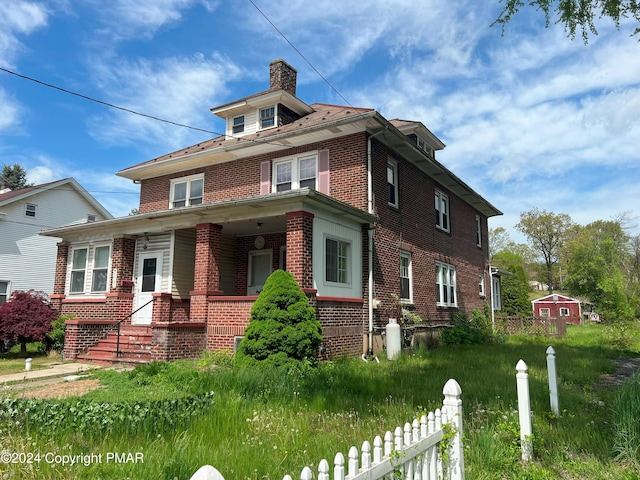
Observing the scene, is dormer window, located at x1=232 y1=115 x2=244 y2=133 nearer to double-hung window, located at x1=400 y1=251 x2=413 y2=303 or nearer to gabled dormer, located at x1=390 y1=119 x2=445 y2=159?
gabled dormer, located at x1=390 y1=119 x2=445 y2=159

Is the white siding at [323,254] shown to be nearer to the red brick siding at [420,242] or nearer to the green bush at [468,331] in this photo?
the red brick siding at [420,242]

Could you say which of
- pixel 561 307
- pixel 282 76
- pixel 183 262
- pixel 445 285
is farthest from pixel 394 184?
pixel 561 307

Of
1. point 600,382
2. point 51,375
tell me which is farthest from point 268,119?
point 600,382

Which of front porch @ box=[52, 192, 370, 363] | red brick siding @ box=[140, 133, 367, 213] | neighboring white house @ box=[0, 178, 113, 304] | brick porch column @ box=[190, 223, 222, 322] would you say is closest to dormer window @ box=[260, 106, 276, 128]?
red brick siding @ box=[140, 133, 367, 213]

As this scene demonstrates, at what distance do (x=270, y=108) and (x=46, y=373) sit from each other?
11.8m

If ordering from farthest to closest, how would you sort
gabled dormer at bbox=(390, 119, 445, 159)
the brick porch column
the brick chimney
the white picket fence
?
the brick chimney < gabled dormer at bbox=(390, 119, 445, 159) < the brick porch column < the white picket fence

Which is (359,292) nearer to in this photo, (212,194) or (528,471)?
(212,194)

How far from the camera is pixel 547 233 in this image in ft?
223

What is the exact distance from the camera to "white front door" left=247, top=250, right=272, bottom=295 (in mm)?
15773

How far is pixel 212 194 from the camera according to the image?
17.0 m

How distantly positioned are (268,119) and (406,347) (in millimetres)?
10032

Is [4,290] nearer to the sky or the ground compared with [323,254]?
nearer to the ground

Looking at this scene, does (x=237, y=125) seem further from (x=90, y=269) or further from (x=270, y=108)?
(x=90, y=269)

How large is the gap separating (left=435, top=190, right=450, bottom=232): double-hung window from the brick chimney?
785 cm
